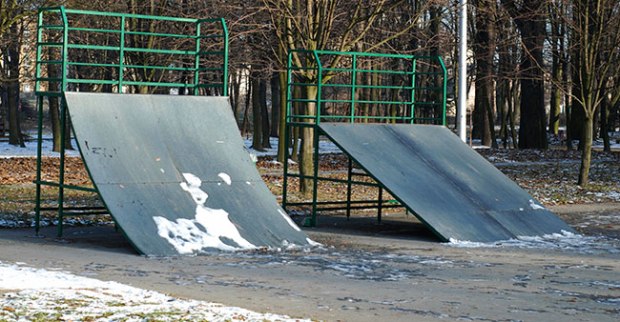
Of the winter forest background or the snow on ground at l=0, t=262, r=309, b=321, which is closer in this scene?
the snow on ground at l=0, t=262, r=309, b=321

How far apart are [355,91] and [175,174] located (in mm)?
34990

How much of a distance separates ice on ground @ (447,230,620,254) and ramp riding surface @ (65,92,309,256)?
2573mm

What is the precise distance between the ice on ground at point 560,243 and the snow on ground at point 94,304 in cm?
609

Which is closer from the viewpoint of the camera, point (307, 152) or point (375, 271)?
point (375, 271)

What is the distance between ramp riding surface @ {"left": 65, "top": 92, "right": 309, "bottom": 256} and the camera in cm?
1319

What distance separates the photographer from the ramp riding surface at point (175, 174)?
43.3 feet

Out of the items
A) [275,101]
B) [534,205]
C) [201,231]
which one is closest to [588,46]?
[534,205]

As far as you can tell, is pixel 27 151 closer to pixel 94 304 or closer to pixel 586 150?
pixel 586 150

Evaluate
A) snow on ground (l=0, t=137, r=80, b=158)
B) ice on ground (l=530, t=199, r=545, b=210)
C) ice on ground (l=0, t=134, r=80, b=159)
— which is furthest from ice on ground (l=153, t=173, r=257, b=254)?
snow on ground (l=0, t=137, r=80, b=158)

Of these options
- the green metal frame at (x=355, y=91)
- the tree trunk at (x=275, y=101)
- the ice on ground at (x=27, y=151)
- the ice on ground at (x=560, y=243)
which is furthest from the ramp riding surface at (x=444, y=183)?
the tree trunk at (x=275, y=101)

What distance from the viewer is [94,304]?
8.91m

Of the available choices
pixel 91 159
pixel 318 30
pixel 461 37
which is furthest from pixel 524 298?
pixel 461 37

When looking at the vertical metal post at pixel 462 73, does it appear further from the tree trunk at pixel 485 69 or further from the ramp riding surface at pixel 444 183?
the tree trunk at pixel 485 69

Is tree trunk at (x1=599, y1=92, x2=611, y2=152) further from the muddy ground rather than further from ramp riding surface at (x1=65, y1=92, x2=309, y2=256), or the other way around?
ramp riding surface at (x1=65, y1=92, x2=309, y2=256)
